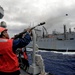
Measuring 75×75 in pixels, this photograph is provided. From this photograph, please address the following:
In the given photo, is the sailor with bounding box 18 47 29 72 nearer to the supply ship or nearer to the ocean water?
the ocean water

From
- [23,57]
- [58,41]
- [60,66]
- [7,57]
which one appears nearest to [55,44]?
[58,41]

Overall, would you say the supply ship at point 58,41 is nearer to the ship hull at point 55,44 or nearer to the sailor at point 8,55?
the ship hull at point 55,44

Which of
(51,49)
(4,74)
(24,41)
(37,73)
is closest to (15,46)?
(24,41)

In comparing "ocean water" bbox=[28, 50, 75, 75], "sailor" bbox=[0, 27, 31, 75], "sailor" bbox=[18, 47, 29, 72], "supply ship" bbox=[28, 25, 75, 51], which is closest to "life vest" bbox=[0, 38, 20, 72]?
"sailor" bbox=[0, 27, 31, 75]

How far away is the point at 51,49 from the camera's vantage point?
3004 inches

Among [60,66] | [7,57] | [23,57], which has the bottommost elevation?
[60,66]

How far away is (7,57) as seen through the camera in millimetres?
3240

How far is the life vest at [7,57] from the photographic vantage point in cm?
322

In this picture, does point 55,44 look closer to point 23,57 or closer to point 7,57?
point 23,57

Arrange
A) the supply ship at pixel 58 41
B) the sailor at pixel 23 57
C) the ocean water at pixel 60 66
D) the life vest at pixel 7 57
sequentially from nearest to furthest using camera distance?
the life vest at pixel 7 57 < the sailor at pixel 23 57 < the ocean water at pixel 60 66 < the supply ship at pixel 58 41

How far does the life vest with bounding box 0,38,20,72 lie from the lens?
3.22 meters

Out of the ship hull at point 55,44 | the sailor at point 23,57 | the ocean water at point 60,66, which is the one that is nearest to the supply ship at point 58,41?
the ship hull at point 55,44

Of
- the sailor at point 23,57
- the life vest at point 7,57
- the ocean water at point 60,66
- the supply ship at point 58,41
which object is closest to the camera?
the life vest at point 7,57

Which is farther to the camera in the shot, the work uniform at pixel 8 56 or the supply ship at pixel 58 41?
the supply ship at pixel 58 41
